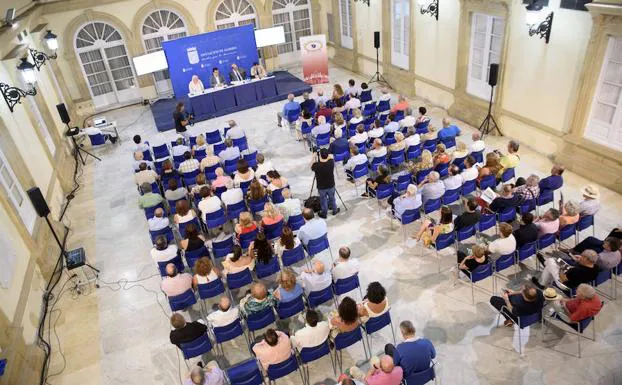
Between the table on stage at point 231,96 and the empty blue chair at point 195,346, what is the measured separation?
402 inches

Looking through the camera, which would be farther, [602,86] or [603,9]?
[602,86]

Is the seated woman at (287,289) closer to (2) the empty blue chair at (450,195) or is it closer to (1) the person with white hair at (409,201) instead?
(1) the person with white hair at (409,201)

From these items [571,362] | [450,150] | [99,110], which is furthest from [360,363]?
[99,110]

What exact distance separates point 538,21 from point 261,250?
768 centimetres

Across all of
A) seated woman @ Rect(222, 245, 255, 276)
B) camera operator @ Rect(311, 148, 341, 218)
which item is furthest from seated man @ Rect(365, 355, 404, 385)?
camera operator @ Rect(311, 148, 341, 218)

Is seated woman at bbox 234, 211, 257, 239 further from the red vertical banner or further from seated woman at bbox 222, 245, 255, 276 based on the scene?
the red vertical banner

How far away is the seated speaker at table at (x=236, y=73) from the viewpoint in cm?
1562

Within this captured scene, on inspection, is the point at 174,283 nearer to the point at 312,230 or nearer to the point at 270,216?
the point at 270,216

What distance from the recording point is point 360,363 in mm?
5945

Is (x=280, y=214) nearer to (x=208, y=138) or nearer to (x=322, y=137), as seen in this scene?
(x=322, y=137)

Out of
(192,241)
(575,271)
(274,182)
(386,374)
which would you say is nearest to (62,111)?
(274,182)

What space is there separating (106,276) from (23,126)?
3.99 m

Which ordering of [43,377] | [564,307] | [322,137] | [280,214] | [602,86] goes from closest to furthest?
[564,307] < [43,377] < [280,214] < [602,86] < [322,137]

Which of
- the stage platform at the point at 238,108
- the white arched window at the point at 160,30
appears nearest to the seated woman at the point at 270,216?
the stage platform at the point at 238,108
